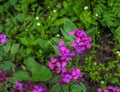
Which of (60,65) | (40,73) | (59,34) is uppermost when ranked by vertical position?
(60,65)

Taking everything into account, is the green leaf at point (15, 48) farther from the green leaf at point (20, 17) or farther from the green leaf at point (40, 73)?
the green leaf at point (40, 73)

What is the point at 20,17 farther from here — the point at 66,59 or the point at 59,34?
the point at 66,59

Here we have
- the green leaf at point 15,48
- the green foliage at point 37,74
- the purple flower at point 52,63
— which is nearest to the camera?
the purple flower at point 52,63

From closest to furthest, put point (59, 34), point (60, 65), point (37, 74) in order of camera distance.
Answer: point (60, 65) < point (37, 74) < point (59, 34)

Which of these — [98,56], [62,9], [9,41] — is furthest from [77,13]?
[9,41]

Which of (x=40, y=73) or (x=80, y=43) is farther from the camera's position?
(x=40, y=73)

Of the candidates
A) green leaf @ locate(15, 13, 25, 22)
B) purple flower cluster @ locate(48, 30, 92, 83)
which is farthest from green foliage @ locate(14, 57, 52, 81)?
green leaf @ locate(15, 13, 25, 22)

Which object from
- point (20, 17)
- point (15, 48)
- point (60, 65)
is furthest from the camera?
point (20, 17)

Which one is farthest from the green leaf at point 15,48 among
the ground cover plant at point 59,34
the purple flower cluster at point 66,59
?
the purple flower cluster at point 66,59

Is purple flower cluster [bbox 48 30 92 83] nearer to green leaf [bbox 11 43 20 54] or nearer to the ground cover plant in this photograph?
the ground cover plant

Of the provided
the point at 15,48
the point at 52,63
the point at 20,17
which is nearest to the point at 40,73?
the point at 52,63

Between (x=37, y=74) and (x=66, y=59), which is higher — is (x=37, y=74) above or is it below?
below
